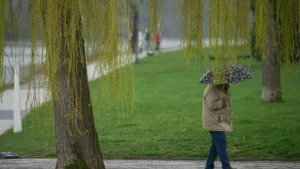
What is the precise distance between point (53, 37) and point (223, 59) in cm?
221

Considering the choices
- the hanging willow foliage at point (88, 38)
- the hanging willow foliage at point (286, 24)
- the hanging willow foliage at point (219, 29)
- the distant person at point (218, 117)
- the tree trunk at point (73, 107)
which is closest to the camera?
the hanging willow foliage at point (219, 29)

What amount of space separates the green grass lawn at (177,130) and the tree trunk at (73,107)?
0.93 feet

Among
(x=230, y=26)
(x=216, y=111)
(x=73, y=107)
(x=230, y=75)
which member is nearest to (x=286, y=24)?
(x=230, y=75)

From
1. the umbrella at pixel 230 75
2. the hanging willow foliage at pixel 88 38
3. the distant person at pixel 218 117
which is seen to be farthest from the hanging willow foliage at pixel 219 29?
the distant person at pixel 218 117

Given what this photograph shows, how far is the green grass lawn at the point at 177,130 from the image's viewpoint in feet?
44.9

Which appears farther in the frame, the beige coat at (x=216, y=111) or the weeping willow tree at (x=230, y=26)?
the beige coat at (x=216, y=111)

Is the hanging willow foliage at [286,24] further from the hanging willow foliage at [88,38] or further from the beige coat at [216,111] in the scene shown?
the hanging willow foliage at [88,38]

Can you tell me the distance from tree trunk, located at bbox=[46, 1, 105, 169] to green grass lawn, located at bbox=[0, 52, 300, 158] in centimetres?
28

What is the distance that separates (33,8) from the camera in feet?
31.0

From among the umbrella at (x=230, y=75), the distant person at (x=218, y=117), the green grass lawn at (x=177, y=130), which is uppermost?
the umbrella at (x=230, y=75)

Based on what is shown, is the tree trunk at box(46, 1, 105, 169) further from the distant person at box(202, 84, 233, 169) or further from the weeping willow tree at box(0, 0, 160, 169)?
the distant person at box(202, 84, 233, 169)

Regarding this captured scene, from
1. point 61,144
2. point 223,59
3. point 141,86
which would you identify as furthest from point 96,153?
point 141,86

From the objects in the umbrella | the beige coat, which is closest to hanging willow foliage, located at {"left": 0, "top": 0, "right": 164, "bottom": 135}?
the umbrella

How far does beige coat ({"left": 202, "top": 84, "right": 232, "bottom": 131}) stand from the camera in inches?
426
